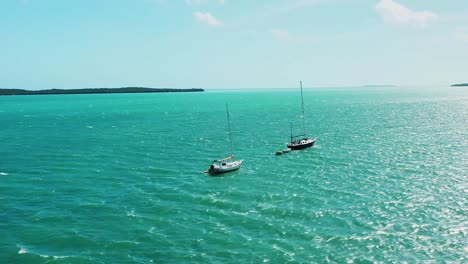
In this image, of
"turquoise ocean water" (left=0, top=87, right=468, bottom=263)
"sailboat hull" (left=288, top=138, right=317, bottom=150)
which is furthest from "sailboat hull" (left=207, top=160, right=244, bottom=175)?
"sailboat hull" (left=288, top=138, right=317, bottom=150)

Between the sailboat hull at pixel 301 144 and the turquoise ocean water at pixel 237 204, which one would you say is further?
the sailboat hull at pixel 301 144

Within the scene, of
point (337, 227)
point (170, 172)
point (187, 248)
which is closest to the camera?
point (187, 248)

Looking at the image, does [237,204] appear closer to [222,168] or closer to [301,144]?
[222,168]

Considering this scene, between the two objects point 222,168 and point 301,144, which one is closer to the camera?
point 222,168

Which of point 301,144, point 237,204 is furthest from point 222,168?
point 301,144

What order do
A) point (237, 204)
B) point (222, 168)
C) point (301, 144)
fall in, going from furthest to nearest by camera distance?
point (301, 144) < point (222, 168) < point (237, 204)

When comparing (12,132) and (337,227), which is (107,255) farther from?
(12,132)

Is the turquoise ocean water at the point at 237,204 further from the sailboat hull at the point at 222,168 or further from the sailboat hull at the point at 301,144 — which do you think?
the sailboat hull at the point at 222,168

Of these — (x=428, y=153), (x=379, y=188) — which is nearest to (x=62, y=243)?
(x=379, y=188)

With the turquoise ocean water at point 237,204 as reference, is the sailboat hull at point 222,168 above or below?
above

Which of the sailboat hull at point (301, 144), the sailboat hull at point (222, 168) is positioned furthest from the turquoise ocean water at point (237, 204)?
the sailboat hull at point (222, 168)

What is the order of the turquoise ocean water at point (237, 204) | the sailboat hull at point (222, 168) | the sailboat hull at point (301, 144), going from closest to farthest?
the turquoise ocean water at point (237, 204), the sailboat hull at point (222, 168), the sailboat hull at point (301, 144)
